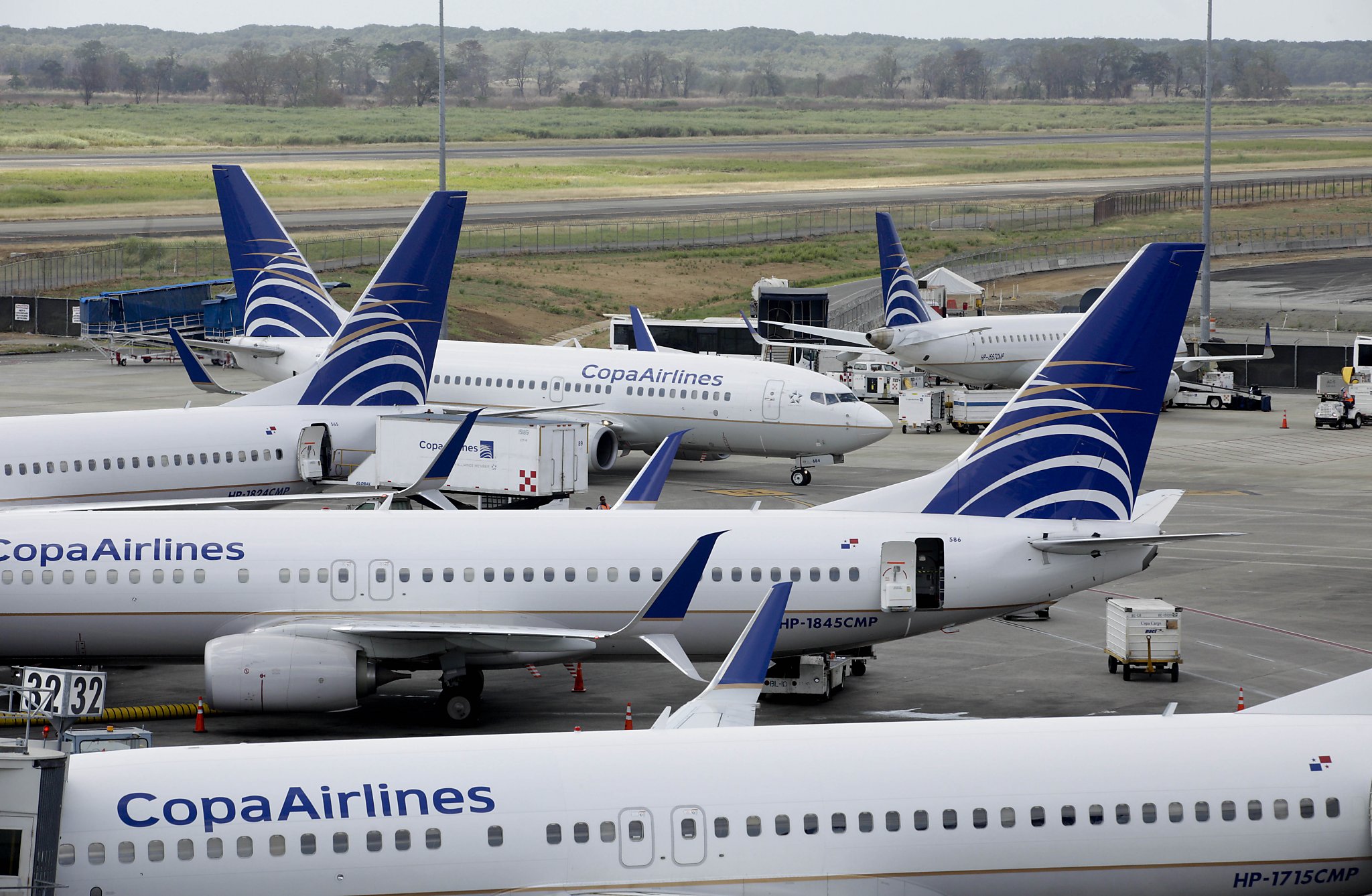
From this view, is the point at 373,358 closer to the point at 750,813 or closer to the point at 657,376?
the point at 657,376

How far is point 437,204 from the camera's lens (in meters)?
39.4

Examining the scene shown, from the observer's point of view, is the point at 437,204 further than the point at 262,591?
Yes

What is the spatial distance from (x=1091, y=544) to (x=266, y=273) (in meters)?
32.9

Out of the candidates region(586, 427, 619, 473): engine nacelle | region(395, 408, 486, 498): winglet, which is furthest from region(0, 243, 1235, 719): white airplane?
region(586, 427, 619, 473): engine nacelle

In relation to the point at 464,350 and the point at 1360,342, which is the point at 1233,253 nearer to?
the point at 1360,342

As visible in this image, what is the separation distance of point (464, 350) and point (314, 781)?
4009 centimetres

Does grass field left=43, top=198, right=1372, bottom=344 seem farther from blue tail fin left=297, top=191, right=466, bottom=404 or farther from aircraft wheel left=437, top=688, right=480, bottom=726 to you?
aircraft wheel left=437, top=688, right=480, bottom=726

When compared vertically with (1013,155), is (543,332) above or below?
below

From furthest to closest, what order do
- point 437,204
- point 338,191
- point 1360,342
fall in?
point 338,191 → point 1360,342 → point 437,204

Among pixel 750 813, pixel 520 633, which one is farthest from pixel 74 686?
pixel 750 813

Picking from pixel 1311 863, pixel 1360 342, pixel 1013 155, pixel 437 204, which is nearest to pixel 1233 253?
pixel 1360 342

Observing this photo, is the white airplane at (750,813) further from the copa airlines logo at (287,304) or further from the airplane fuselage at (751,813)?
the copa airlines logo at (287,304)

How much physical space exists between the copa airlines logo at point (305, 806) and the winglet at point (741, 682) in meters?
3.38

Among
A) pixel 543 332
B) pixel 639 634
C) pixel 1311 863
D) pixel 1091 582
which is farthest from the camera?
pixel 543 332
